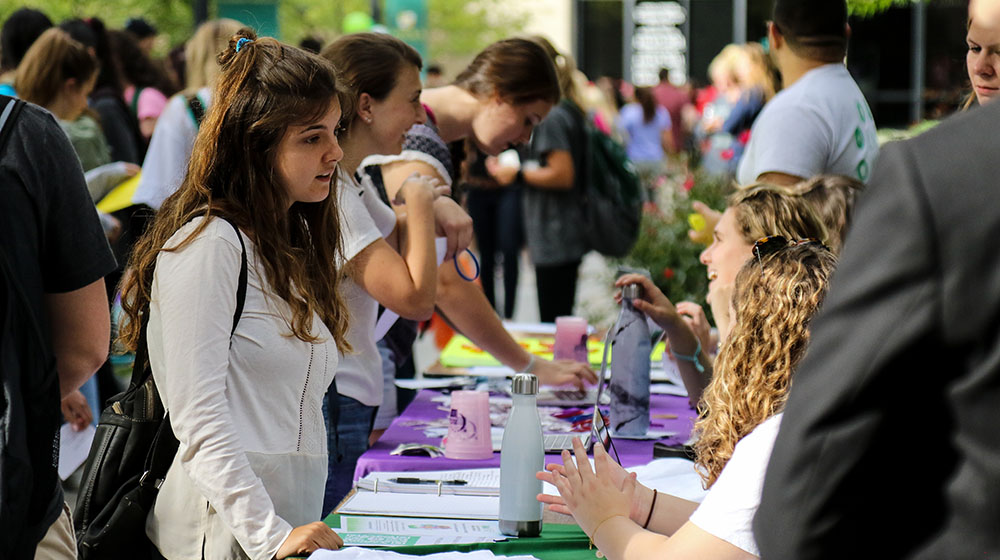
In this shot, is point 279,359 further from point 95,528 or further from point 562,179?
point 562,179

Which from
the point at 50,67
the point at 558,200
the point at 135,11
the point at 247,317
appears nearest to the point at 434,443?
the point at 247,317

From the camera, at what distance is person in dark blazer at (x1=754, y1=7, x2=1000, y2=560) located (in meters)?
0.78

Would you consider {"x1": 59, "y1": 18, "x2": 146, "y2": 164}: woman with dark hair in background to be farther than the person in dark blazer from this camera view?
Yes

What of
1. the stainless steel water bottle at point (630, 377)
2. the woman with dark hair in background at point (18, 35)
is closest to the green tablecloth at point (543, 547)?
the stainless steel water bottle at point (630, 377)

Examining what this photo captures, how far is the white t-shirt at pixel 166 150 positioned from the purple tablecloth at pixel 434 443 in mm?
1790

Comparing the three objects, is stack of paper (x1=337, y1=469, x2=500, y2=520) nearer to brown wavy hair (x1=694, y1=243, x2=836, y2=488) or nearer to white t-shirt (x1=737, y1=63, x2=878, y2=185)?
brown wavy hair (x1=694, y1=243, x2=836, y2=488)

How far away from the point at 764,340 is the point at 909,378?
105 centimetres

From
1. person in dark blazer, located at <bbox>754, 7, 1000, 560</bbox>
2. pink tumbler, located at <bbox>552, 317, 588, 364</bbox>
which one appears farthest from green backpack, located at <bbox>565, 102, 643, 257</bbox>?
person in dark blazer, located at <bbox>754, 7, 1000, 560</bbox>

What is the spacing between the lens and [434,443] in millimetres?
2781

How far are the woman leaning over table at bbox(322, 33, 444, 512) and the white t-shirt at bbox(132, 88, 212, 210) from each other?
6.13ft

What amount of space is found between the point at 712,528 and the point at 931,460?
83cm

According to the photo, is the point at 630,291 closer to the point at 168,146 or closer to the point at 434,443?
the point at 434,443

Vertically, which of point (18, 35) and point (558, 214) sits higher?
point (18, 35)

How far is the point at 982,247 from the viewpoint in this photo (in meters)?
0.77
